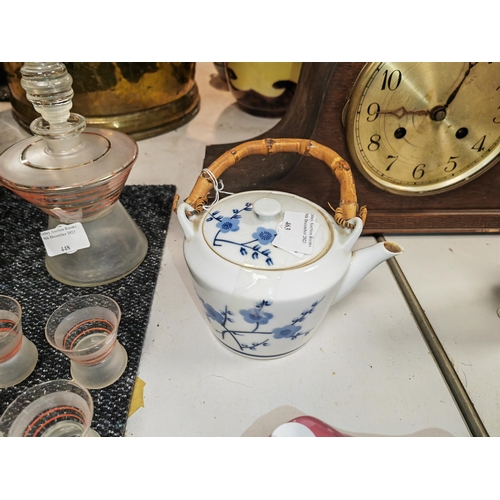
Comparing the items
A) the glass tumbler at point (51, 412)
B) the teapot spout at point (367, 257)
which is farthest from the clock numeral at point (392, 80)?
the glass tumbler at point (51, 412)

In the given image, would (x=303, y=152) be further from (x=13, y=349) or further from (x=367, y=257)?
(x=13, y=349)

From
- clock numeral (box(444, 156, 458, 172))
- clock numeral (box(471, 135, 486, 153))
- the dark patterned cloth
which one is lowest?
the dark patterned cloth

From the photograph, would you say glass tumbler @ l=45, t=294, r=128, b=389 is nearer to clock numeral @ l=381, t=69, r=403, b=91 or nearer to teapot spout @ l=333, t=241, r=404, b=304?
teapot spout @ l=333, t=241, r=404, b=304

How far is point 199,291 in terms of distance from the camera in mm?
569

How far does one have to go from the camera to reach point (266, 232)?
1.77 ft

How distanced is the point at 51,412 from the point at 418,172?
2.33 ft

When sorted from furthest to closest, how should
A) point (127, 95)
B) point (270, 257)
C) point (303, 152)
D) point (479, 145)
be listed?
point (127, 95), point (479, 145), point (303, 152), point (270, 257)

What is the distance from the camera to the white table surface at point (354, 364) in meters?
0.59

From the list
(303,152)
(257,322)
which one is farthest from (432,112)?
(257,322)

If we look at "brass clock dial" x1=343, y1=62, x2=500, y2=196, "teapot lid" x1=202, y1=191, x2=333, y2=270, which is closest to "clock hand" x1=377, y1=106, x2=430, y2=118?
"brass clock dial" x1=343, y1=62, x2=500, y2=196

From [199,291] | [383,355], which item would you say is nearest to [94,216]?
[199,291]

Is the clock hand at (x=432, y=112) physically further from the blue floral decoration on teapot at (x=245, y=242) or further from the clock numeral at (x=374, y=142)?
the blue floral decoration on teapot at (x=245, y=242)

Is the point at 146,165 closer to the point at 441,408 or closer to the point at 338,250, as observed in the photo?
the point at 338,250

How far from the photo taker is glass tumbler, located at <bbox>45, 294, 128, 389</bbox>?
0.59 m
